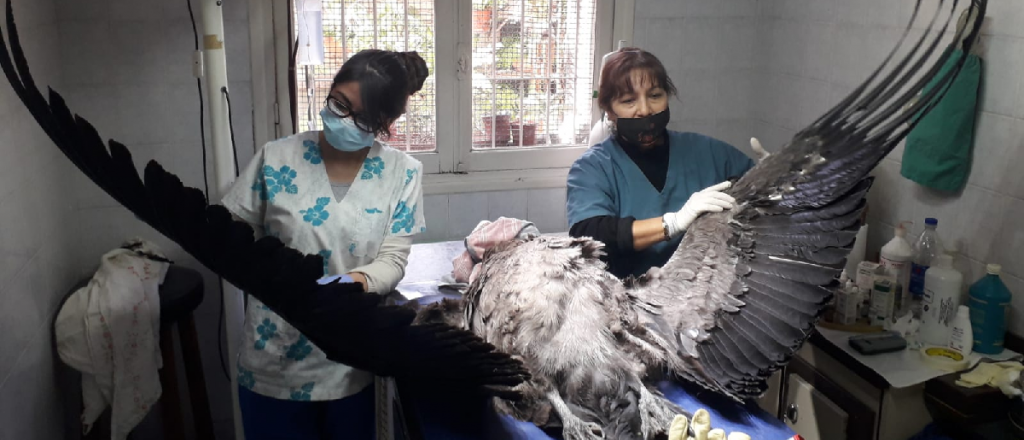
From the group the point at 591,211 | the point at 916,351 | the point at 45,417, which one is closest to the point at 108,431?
the point at 45,417

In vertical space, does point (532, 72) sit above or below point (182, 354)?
above

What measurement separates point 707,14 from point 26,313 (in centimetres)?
213

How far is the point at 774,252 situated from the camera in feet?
4.64

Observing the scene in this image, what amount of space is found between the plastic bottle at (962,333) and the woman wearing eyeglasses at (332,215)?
126 cm

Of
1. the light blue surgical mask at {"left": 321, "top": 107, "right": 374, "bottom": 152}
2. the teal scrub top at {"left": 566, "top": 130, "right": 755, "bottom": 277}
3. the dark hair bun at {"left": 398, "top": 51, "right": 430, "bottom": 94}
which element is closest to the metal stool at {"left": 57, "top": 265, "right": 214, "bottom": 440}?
the light blue surgical mask at {"left": 321, "top": 107, "right": 374, "bottom": 152}

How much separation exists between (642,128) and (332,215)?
0.69 m

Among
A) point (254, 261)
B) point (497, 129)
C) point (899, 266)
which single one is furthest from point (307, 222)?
point (899, 266)

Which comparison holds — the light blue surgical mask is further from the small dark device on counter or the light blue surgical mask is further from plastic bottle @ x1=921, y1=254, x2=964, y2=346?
plastic bottle @ x1=921, y1=254, x2=964, y2=346

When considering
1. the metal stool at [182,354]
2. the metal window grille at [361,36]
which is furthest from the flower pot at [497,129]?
the metal stool at [182,354]

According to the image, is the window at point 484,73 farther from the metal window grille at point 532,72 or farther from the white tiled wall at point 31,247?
the white tiled wall at point 31,247

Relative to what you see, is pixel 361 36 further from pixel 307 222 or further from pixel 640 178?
pixel 640 178

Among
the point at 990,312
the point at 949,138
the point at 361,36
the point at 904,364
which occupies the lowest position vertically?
the point at 904,364

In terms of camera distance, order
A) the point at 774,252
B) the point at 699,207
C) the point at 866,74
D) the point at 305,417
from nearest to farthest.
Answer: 1. the point at 774,252
2. the point at 699,207
3. the point at 305,417
4. the point at 866,74

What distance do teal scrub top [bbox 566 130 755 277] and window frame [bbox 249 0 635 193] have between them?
2.52 ft
